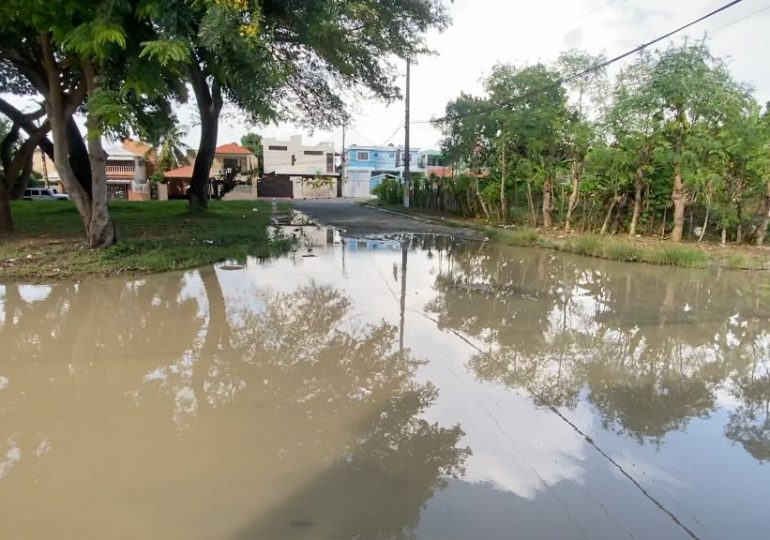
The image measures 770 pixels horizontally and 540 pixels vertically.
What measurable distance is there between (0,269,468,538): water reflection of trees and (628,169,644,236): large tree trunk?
11.5 m

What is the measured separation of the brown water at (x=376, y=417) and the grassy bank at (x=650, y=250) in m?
3.67

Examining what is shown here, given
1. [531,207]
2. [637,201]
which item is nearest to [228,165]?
[531,207]

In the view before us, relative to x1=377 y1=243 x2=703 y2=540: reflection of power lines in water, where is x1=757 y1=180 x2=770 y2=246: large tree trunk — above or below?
above

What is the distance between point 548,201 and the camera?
18312mm

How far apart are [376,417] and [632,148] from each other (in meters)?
13.3

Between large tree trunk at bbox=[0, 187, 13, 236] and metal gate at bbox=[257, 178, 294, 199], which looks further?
metal gate at bbox=[257, 178, 294, 199]

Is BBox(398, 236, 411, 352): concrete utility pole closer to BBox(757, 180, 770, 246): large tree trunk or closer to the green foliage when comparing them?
BBox(757, 180, 770, 246): large tree trunk

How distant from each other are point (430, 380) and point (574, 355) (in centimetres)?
190

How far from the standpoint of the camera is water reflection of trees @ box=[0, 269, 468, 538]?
3.17m

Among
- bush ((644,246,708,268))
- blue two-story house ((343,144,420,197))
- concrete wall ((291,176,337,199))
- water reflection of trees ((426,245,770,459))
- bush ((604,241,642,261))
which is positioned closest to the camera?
water reflection of trees ((426,245,770,459))

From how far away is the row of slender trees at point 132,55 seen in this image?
757 cm

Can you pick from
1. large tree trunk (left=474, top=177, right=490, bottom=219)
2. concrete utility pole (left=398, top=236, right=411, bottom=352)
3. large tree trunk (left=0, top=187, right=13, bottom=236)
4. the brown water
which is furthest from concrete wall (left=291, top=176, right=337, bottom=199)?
the brown water

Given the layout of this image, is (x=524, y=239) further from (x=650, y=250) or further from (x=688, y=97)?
(x=688, y=97)

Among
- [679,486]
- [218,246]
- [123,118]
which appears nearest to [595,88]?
[218,246]
